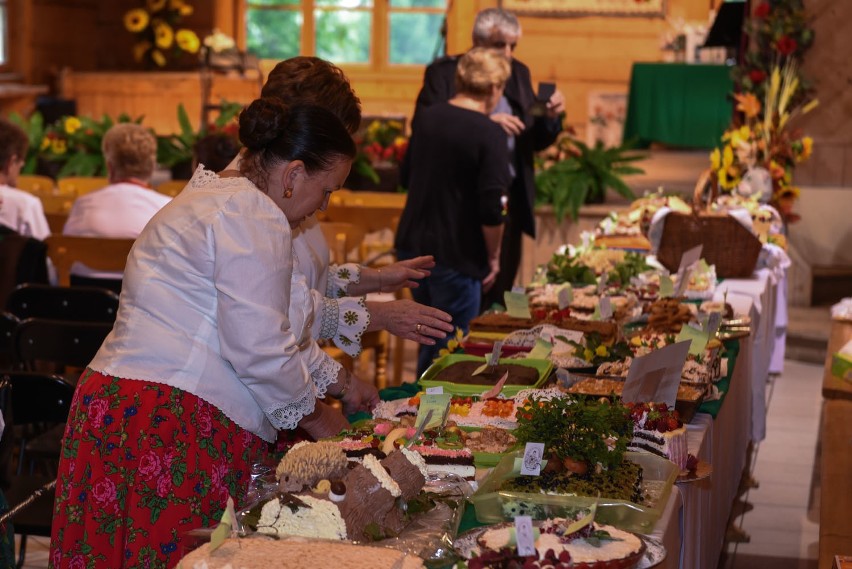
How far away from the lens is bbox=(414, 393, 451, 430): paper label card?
95.7 inches

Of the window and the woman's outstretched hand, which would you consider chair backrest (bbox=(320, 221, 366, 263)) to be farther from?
the window

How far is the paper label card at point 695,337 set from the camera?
3176 mm

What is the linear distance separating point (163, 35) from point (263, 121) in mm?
11574

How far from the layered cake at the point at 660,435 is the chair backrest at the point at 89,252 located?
8.94 ft

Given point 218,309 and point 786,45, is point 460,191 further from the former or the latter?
point 786,45

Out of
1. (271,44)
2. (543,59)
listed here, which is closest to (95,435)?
(543,59)

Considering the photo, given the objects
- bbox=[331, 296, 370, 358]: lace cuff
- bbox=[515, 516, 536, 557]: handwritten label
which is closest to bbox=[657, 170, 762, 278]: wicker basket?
bbox=[331, 296, 370, 358]: lace cuff

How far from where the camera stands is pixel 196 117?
1284cm

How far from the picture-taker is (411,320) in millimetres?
2637

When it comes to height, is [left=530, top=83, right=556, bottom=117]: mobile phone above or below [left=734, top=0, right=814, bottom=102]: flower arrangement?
below

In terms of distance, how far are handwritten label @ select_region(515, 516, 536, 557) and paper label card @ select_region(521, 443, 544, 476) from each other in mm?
373

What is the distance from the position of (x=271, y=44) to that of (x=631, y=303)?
10.2m

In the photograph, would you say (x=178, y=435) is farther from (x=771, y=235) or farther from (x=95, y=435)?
(x=771, y=235)

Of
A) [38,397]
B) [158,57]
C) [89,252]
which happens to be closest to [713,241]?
[89,252]
